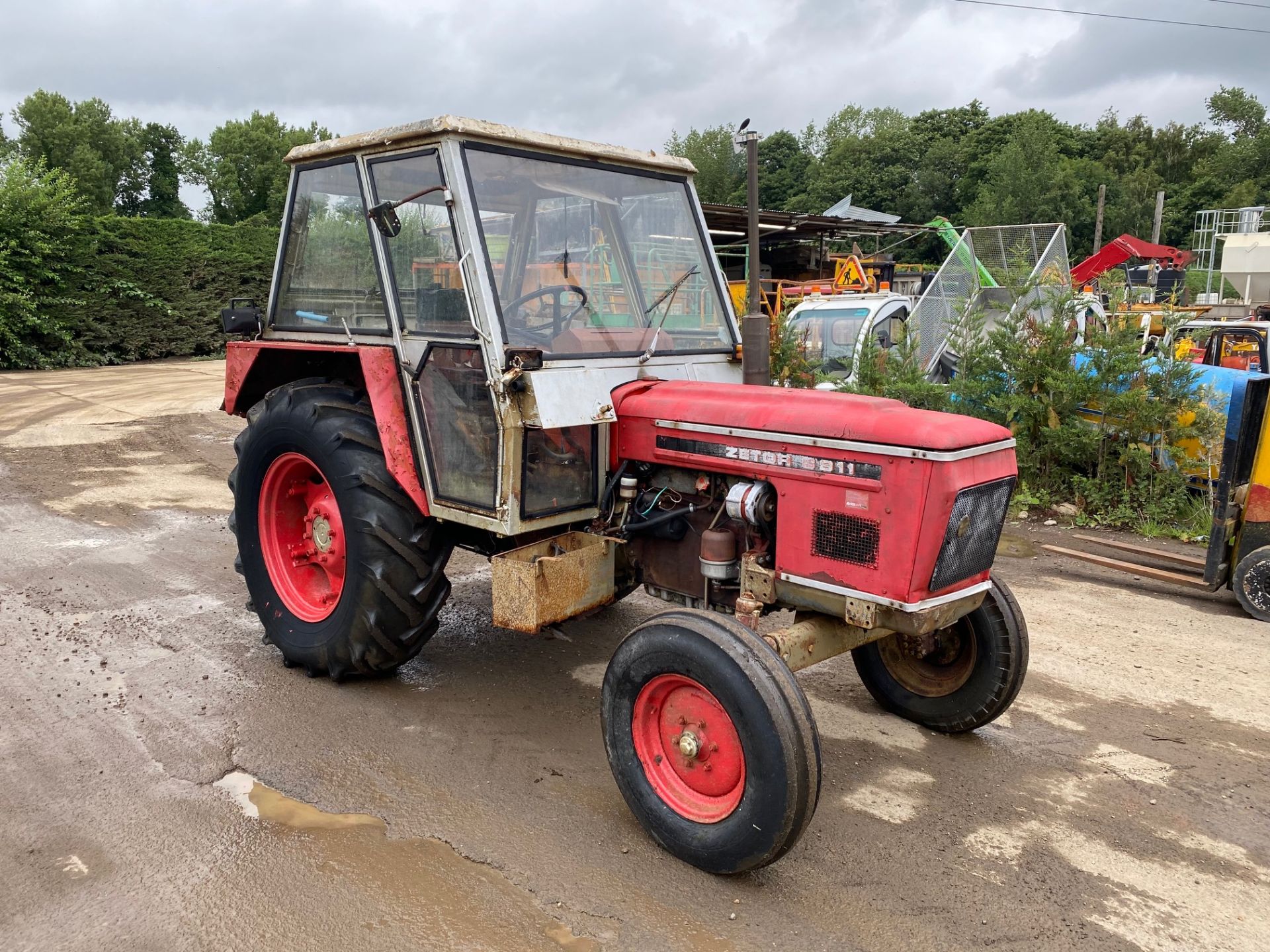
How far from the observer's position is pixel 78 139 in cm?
3572

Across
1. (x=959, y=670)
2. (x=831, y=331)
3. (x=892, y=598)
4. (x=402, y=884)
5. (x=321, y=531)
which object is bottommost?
(x=402, y=884)

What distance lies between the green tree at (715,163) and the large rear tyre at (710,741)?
43.9 meters

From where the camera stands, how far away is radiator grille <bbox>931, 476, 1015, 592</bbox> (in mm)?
2939

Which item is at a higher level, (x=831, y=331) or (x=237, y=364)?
(x=831, y=331)

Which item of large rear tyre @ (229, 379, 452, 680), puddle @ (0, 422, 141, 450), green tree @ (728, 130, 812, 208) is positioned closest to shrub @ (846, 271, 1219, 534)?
large rear tyre @ (229, 379, 452, 680)

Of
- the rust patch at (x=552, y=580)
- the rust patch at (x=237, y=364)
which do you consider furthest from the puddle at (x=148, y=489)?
the rust patch at (x=552, y=580)

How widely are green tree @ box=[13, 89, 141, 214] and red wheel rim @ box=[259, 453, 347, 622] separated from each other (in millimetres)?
35325

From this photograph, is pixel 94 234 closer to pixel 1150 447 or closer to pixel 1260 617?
pixel 1150 447

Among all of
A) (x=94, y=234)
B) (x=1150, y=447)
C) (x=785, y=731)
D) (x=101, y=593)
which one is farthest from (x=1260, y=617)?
(x=94, y=234)

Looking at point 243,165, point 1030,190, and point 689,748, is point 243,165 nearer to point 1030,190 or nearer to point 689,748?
point 1030,190

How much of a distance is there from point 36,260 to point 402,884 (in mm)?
16342

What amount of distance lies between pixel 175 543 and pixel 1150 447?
719 centimetres

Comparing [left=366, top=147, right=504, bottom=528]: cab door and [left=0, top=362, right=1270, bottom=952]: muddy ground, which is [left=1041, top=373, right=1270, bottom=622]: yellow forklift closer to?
[left=0, top=362, right=1270, bottom=952]: muddy ground

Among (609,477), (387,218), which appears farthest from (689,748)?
(387,218)
